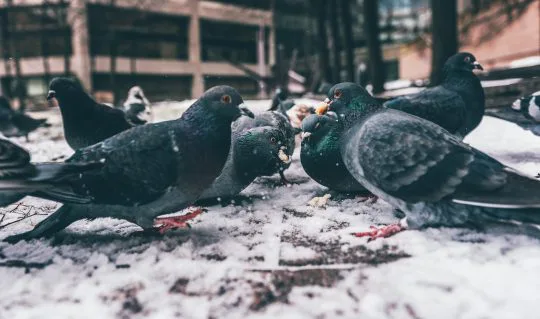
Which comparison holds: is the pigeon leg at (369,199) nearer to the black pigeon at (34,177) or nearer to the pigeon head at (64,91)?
the black pigeon at (34,177)

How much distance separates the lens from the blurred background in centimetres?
1650

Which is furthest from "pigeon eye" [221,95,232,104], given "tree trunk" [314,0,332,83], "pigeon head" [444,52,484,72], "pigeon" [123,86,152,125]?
"tree trunk" [314,0,332,83]

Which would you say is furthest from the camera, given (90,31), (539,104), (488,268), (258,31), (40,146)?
(258,31)

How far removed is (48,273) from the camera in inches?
91.1

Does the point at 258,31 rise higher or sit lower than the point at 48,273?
higher

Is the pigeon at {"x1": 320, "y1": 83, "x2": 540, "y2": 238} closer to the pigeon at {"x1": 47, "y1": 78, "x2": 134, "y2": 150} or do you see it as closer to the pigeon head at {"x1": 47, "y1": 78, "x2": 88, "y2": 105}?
the pigeon at {"x1": 47, "y1": 78, "x2": 134, "y2": 150}

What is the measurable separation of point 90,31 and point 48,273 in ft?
80.5

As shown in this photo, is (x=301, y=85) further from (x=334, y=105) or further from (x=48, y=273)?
(x=48, y=273)

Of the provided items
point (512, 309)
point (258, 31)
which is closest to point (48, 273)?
point (512, 309)

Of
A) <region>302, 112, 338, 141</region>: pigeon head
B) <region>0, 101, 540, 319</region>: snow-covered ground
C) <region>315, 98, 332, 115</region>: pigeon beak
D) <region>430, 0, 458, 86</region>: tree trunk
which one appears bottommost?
<region>0, 101, 540, 319</region>: snow-covered ground

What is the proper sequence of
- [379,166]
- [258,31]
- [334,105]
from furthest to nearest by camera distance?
[258,31] → [334,105] → [379,166]

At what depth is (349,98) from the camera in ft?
10.9

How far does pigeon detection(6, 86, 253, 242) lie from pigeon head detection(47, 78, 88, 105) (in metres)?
2.42

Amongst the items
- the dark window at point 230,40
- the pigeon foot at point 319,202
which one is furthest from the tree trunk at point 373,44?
the dark window at point 230,40
